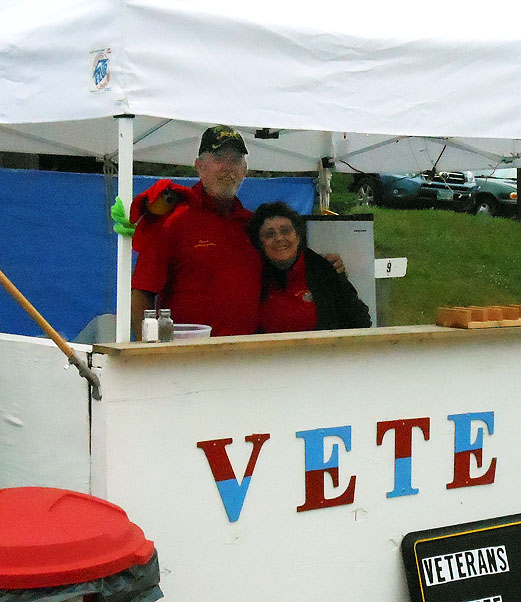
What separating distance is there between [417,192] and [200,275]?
12060mm

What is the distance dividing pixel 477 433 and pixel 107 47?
2233 mm

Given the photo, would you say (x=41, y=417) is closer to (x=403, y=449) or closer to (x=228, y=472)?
(x=228, y=472)

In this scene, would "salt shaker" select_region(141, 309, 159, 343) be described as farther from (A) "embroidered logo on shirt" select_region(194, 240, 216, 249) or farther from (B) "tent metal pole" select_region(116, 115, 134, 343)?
(A) "embroidered logo on shirt" select_region(194, 240, 216, 249)

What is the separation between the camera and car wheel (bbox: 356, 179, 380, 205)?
14.4 metres

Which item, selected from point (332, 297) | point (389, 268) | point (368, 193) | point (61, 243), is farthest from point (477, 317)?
point (368, 193)

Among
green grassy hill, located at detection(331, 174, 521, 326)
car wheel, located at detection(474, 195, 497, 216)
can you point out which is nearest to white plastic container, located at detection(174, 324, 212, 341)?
green grassy hill, located at detection(331, 174, 521, 326)

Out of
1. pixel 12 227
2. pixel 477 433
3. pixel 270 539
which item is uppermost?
pixel 12 227

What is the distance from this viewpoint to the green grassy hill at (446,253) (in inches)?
495

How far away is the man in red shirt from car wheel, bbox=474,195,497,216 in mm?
13200

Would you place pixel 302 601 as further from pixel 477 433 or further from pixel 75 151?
pixel 75 151

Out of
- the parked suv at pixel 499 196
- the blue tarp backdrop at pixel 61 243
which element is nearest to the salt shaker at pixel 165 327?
the blue tarp backdrop at pixel 61 243

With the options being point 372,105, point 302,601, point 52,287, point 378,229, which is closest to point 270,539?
point 302,601

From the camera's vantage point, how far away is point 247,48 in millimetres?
3146

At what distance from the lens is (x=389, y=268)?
5672 millimetres
